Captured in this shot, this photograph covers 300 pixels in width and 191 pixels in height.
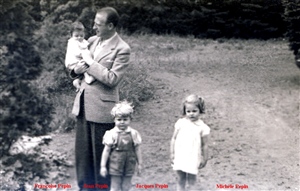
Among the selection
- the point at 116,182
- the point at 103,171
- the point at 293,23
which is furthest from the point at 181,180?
the point at 293,23

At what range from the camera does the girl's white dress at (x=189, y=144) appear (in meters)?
3.61

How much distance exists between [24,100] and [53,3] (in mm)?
1263

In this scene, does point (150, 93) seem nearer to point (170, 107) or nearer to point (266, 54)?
point (170, 107)

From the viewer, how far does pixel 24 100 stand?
371 cm

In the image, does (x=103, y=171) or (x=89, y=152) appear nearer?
(x=103, y=171)

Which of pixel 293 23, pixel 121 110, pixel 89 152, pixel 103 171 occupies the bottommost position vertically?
pixel 103 171

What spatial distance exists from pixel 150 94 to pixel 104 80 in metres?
1.56

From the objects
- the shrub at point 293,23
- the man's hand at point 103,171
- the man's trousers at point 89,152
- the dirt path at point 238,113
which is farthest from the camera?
the shrub at point 293,23

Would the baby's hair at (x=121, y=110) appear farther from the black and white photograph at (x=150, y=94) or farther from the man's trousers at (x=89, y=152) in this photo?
the man's trousers at (x=89, y=152)

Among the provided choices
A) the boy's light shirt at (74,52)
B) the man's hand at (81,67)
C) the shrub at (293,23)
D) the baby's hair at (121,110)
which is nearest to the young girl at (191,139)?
the baby's hair at (121,110)

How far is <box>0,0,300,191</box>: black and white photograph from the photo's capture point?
11.9 ft

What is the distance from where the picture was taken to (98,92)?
3666 millimetres

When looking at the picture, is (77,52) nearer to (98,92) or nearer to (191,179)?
(98,92)

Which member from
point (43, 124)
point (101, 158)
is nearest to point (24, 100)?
point (43, 124)
